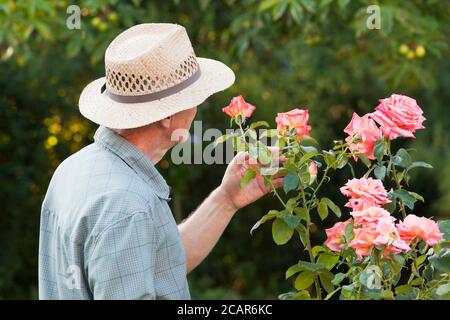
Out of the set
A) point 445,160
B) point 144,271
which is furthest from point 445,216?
point 144,271

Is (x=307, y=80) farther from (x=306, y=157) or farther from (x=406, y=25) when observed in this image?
(x=306, y=157)

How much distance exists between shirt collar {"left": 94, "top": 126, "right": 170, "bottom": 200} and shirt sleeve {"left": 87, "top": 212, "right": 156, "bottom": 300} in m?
0.19

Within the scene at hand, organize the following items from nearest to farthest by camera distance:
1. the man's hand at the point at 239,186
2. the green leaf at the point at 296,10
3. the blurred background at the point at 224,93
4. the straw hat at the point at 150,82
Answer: the straw hat at the point at 150,82
the man's hand at the point at 239,186
the green leaf at the point at 296,10
the blurred background at the point at 224,93

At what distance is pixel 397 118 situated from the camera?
6.48 ft

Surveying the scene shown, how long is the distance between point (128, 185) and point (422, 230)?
25.7 inches

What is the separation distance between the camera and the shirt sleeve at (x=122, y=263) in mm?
1739

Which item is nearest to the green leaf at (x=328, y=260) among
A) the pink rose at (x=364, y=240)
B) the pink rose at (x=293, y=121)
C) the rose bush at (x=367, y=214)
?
the rose bush at (x=367, y=214)

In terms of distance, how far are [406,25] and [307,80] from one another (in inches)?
87.5

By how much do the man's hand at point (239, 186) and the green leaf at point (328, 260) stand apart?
26 cm

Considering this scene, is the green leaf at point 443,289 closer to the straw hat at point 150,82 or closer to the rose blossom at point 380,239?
the rose blossom at point 380,239

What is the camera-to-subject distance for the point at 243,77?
20.1 feet

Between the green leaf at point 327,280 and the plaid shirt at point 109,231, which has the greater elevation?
the plaid shirt at point 109,231

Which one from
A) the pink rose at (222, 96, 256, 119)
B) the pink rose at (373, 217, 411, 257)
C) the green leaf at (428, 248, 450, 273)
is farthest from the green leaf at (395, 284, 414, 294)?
the pink rose at (222, 96, 256, 119)

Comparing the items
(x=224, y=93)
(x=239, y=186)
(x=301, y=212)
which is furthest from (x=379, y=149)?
(x=224, y=93)
